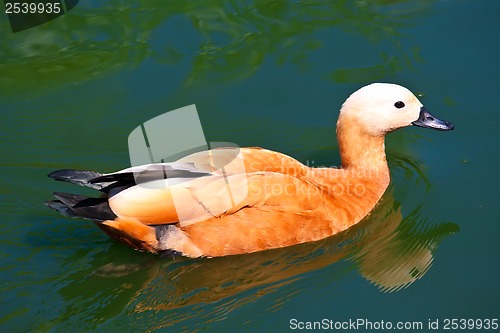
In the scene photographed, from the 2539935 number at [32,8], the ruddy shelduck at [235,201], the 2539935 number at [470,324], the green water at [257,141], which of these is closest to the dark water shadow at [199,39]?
the green water at [257,141]

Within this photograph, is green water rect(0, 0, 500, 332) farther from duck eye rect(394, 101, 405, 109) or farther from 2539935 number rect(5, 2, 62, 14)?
duck eye rect(394, 101, 405, 109)

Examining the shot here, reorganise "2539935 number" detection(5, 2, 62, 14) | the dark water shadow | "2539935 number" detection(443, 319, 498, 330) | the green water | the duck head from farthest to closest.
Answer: "2539935 number" detection(5, 2, 62, 14), the dark water shadow, the duck head, the green water, "2539935 number" detection(443, 319, 498, 330)

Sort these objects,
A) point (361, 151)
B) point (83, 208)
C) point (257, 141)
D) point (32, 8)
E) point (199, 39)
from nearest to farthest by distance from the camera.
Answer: point (83, 208) < point (361, 151) < point (257, 141) < point (199, 39) < point (32, 8)

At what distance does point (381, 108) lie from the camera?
6809 mm

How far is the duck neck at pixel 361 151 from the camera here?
6957mm

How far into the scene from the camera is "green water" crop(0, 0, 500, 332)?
607 centimetres

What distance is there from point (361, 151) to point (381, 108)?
445 millimetres

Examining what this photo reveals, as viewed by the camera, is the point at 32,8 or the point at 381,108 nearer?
the point at 381,108

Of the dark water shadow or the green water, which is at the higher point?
the dark water shadow

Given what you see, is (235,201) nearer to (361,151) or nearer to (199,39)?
(361,151)

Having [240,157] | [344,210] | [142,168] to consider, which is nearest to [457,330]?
[344,210]

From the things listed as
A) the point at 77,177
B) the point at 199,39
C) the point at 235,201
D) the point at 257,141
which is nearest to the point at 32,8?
the point at 199,39

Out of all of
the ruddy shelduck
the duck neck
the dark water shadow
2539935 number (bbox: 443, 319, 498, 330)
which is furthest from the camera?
the dark water shadow

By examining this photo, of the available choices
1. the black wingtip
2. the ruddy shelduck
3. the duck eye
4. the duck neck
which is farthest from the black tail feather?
the duck eye
